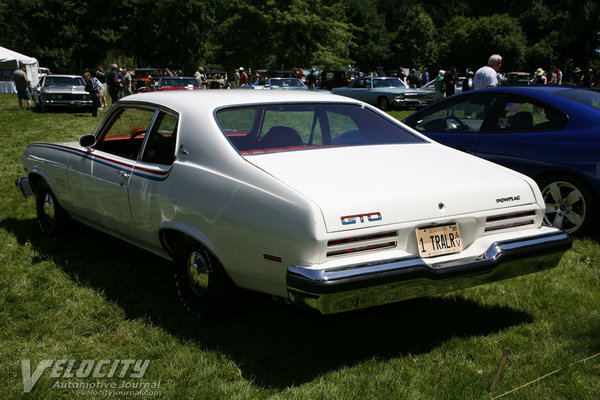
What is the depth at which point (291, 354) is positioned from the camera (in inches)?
132

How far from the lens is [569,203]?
532 centimetres

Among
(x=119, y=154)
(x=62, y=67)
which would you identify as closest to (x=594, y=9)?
(x=62, y=67)

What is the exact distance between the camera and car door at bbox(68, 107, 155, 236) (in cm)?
426

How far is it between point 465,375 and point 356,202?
3.64ft

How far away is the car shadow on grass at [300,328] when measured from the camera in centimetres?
323

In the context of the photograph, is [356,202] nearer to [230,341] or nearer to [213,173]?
[213,173]

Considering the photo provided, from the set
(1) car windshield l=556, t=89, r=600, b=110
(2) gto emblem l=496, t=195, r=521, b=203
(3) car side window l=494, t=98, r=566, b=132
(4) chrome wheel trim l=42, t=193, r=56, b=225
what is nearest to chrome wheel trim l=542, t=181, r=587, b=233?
(3) car side window l=494, t=98, r=566, b=132

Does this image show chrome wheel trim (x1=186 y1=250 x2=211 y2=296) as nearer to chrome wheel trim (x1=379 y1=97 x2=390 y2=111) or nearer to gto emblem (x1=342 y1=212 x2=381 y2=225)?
gto emblem (x1=342 y1=212 x2=381 y2=225)

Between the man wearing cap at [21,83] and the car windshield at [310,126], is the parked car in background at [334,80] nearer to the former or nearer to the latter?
the man wearing cap at [21,83]

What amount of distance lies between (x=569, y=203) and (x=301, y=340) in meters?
3.21

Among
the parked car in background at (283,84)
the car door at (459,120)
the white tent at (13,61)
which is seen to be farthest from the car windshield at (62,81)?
the car door at (459,120)

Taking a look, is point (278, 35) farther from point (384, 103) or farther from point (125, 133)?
point (125, 133)

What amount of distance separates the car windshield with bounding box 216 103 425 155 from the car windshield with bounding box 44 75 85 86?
820 inches

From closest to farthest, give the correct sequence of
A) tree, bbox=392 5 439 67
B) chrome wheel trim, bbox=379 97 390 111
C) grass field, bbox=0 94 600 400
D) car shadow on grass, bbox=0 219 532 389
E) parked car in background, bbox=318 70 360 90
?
grass field, bbox=0 94 600 400, car shadow on grass, bbox=0 219 532 389, chrome wheel trim, bbox=379 97 390 111, parked car in background, bbox=318 70 360 90, tree, bbox=392 5 439 67
